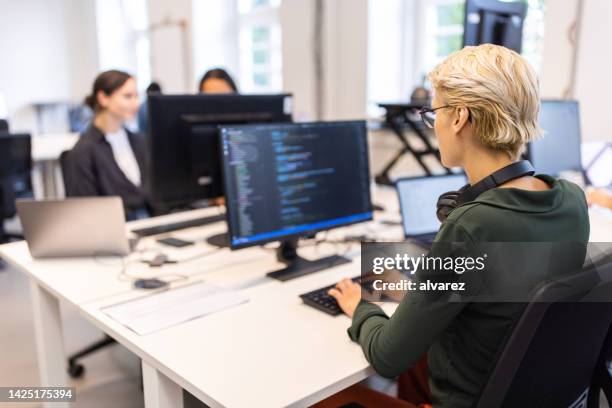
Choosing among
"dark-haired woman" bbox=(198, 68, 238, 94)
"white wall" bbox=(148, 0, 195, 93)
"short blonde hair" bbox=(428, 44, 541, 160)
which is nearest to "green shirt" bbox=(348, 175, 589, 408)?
"short blonde hair" bbox=(428, 44, 541, 160)

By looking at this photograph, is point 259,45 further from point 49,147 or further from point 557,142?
point 557,142

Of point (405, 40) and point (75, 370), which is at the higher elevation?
point (405, 40)

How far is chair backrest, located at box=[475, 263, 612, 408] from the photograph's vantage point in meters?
0.82

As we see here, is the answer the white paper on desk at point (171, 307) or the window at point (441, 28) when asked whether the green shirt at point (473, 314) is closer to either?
the white paper on desk at point (171, 307)

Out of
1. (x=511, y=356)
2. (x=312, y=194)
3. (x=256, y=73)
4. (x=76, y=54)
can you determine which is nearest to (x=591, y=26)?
(x=312, y=194)

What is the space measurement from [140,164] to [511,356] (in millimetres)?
2153

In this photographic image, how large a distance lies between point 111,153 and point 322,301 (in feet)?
4.87

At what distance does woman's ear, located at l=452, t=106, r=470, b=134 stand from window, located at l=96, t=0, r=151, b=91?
6.05m

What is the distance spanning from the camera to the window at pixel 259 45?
193 inches

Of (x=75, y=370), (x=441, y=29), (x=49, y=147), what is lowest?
(x=75, y=370)

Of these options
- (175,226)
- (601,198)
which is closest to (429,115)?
(175,226)

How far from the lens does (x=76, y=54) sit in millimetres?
6926

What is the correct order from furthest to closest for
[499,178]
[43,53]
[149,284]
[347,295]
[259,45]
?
[43,53]
[259,45]
[149,284]
[347,295]
[499,178]

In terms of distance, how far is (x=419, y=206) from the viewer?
1.82 meters
